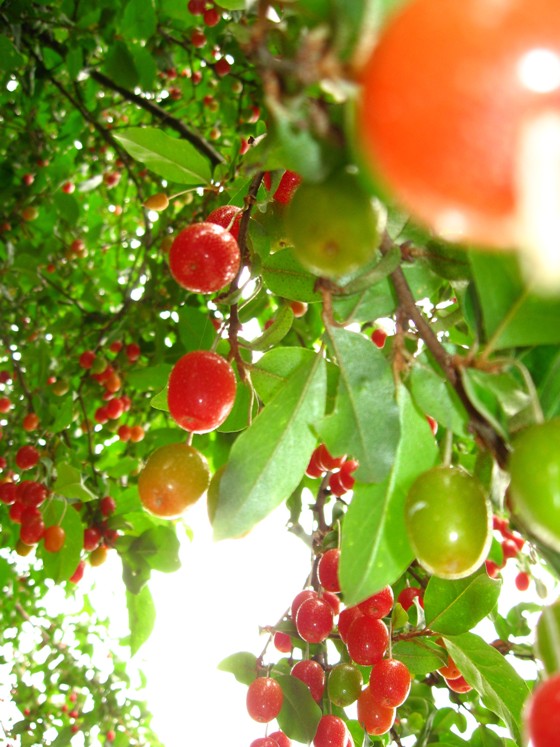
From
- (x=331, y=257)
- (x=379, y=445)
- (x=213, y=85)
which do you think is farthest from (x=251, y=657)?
(x=213, y=85)

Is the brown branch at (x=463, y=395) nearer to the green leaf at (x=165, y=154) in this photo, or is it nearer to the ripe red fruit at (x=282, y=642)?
the green leaf at (x=165, y=154)

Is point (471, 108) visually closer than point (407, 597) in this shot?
Yes

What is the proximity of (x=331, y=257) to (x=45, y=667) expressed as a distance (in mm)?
5525

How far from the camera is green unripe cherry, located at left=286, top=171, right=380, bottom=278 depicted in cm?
70

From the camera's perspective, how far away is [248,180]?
1581mm

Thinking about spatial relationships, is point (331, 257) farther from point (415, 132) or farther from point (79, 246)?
point (79, 246)

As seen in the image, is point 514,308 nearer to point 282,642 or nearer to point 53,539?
point 282,642

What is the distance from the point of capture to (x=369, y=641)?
1.75 metres

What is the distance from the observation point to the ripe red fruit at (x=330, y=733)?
1.84 metres

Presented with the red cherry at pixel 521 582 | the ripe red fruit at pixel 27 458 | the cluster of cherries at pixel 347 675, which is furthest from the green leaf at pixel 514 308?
the red cherry at pixel 521 582

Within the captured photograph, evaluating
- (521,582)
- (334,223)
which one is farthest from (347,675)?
(521,582)

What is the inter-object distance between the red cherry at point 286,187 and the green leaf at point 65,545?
1.87m

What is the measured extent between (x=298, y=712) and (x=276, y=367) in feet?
3.62

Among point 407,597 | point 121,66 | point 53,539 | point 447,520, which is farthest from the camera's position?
point 121,66
